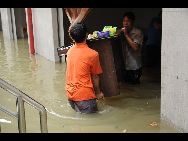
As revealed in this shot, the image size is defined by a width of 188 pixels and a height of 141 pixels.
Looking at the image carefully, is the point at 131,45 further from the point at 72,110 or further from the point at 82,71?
the point at 72,110

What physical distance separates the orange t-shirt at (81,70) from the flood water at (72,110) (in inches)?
17.7

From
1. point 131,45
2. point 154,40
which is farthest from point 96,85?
point 154,40

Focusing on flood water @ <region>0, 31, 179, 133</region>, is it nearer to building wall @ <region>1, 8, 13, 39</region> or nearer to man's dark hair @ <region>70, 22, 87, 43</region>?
man's dark hair @ <region>70, 22, 87, 43</region>

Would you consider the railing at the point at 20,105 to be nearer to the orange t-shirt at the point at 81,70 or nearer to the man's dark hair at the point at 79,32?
the orange t-shirt at the point at 81,70

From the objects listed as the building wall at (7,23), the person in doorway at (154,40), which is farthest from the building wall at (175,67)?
the building wall at (7,23)

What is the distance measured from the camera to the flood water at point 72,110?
4359 millimetres

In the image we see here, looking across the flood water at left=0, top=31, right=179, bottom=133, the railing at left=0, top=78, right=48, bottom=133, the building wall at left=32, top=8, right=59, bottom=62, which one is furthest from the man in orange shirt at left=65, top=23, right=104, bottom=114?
the building wall at left=32, top=8, right=59, bottom=62

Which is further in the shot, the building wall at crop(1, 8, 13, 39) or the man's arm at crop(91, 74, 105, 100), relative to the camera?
the building wall at crop(1, 8, 13, 39)

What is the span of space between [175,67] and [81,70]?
163 centimetres

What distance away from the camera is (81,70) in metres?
4.60

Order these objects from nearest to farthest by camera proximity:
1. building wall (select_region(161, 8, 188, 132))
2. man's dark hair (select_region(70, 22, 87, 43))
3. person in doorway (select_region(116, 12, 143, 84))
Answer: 1. building wall (select_region(161, 8, 188, 132))
2. man's dark hair (select_region(70, 22, 87, 43))
3. person in doorway (select_region(116, 12, 143, 84))

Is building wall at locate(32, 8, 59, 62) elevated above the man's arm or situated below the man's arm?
above

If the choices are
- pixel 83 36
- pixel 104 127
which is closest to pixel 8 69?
pixel 83 36

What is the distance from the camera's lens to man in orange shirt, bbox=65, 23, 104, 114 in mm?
4586
